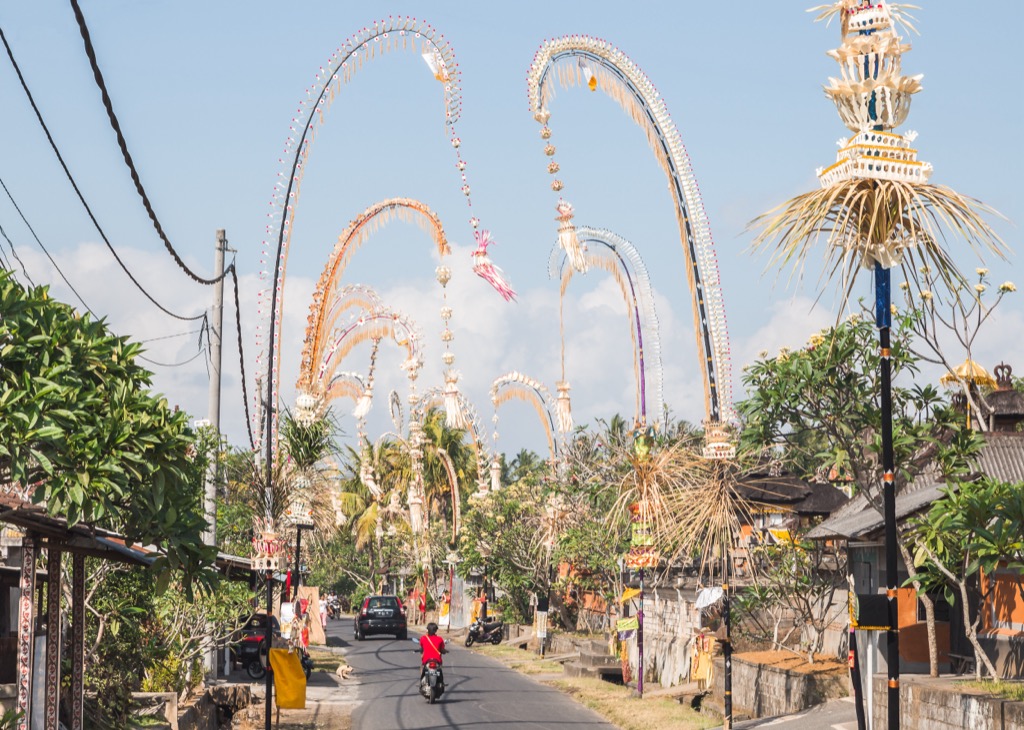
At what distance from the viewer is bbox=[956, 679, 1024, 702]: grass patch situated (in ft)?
57.4

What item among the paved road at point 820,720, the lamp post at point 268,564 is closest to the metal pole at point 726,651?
the paved road at point 820,720

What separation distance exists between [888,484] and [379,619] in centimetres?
4242

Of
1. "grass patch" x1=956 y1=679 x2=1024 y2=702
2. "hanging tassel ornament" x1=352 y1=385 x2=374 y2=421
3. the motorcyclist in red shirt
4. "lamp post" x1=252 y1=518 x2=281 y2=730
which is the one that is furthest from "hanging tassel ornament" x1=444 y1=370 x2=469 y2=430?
"grass patch" x1=956 y1=679 x2=1024 y2=702

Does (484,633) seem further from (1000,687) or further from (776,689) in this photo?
(1000,687)

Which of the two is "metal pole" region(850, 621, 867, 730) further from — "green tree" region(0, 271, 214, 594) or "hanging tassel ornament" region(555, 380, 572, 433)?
"hanging tassel ornament" region(555, 380, 572, 433)

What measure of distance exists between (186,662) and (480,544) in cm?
2811

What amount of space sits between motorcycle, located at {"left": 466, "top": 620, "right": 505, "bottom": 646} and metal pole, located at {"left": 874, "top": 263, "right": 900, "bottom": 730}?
3916 centimetres

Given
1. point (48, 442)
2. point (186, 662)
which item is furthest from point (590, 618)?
point (48, 442)

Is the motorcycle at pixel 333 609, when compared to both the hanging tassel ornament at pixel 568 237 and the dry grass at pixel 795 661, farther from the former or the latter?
the dry grass at pixel 795 661

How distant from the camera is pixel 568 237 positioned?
35.7 metres

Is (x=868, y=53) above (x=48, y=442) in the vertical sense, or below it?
above

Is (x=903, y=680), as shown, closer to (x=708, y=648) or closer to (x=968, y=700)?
(x=968, y=700)

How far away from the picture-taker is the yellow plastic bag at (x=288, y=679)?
23562mm

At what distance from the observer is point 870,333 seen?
72.0 ft
